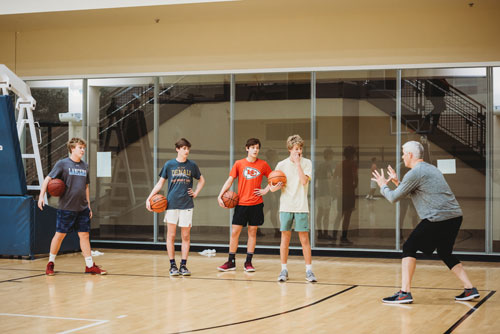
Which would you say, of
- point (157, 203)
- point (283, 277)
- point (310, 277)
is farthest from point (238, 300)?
point (157, 203)

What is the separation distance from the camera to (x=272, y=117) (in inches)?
469

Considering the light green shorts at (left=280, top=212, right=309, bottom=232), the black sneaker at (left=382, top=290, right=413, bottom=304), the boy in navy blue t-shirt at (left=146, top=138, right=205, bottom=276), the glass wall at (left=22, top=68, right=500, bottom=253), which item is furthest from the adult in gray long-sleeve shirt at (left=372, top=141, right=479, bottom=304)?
the glass wall at (left=22, top=68, right=500, bottom=253)

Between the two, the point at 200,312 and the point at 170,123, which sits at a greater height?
the point at 170,123

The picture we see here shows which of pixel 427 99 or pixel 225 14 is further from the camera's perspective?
pixel 225 14

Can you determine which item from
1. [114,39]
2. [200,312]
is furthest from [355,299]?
[114,39]

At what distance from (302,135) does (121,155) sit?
3.50 m

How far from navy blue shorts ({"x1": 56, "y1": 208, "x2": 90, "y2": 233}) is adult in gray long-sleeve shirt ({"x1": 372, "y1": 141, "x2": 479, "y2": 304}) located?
4.23 m

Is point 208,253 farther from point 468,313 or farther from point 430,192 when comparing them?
point 468,313

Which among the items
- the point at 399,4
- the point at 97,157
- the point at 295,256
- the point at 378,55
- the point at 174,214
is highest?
the point at 399,4

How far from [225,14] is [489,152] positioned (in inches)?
200

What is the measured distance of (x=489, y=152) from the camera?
35.8 ft

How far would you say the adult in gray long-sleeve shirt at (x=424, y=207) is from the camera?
6.69 m

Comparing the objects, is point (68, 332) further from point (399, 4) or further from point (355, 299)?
point (399, 4)

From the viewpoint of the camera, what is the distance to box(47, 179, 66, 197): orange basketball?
29.0 feet
